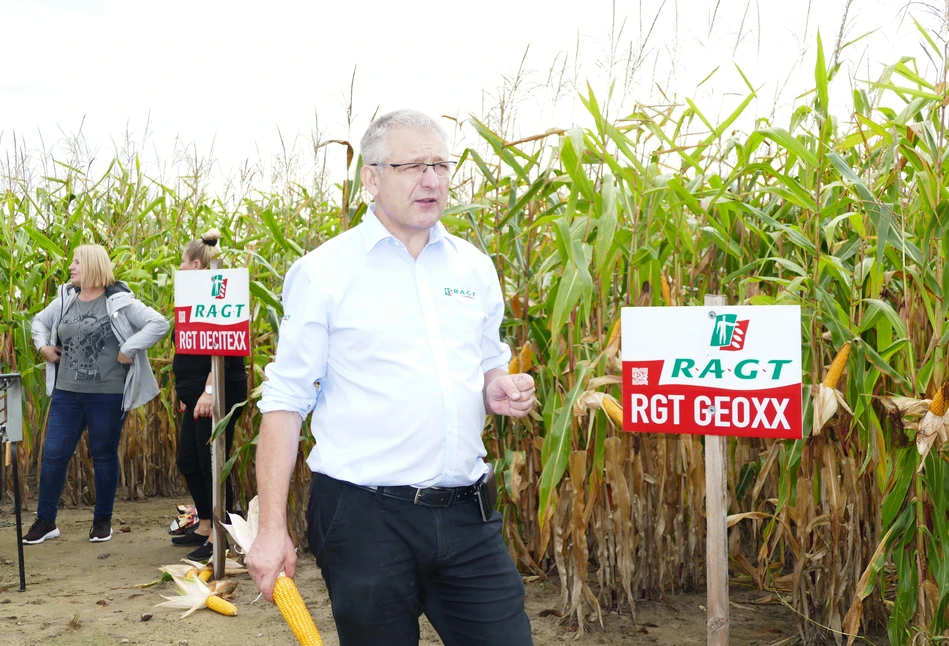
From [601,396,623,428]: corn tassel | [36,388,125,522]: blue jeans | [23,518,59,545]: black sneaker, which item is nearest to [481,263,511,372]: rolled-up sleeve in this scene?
[601,396,623,428]: corn tassel

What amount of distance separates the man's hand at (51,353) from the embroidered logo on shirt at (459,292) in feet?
12.5

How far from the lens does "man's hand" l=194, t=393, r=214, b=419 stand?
431 cm

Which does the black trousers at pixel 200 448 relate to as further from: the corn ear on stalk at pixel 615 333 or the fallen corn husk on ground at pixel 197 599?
the corn ear on stalk at pixel 615 333

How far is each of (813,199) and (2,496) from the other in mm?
5402

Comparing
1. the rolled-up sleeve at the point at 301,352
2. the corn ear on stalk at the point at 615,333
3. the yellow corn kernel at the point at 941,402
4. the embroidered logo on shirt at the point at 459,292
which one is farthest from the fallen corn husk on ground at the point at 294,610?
the yellow corn kernel at the point at 941,402

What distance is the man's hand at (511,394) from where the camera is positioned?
1.86 metres

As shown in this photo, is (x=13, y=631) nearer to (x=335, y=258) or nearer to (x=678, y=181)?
(x=335, y=258)

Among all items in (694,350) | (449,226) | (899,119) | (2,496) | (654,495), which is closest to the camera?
(694,350)

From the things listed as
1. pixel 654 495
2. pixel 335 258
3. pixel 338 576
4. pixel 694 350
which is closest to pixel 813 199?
pixel 694 350

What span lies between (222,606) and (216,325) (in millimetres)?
1189

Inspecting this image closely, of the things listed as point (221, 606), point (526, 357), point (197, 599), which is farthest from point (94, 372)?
point (526, 357)

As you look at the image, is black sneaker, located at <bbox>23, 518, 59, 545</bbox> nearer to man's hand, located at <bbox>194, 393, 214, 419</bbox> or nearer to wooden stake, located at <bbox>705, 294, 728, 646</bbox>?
man's hand, located at <bbox>194, 393, 214, 419</bbox>

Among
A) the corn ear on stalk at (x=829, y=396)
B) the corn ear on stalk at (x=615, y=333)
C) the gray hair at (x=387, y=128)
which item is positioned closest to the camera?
the gray hair at (x=387, y=128)

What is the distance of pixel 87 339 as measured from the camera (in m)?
4.82
